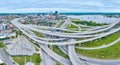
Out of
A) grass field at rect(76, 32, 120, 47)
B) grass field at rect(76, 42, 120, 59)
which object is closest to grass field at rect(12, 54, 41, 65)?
grass field at rect(76, 42, 120, 59)

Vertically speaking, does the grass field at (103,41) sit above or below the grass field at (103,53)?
above

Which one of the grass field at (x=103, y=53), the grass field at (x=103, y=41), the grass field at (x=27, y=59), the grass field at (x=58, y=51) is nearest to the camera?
the grass field at (x=27, y=59)

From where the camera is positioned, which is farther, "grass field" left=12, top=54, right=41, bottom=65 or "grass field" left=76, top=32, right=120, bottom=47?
"grass field" left=76, top=32, right=120, bottom=47

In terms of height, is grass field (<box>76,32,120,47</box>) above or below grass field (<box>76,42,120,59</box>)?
above

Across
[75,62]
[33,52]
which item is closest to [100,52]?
[75,62]

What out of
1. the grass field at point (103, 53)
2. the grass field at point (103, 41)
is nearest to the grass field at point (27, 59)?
the grass field at point (103, 53)

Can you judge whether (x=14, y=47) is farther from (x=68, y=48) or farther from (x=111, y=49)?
(x=111, y=49)

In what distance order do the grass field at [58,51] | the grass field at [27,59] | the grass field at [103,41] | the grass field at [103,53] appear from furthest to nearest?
the grass field at [103,41]
the grass field at [58,51]
the grass field at [103,53]
the grass field at [27,59]

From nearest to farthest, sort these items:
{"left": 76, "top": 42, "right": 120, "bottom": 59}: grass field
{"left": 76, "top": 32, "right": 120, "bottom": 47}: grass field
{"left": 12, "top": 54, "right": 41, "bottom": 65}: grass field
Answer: {"left": 12, "top": 54, "right": 41, "bottom": 65}: grass field
{"left": 76, "top": 42, "right": 120, "bottom": 59}: grass field
{"left": 76, "top": 32, "right": 120, "bottom": 47}: grass field

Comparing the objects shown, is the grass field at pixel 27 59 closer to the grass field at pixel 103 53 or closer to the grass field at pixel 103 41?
the grass field at pixel 103 53

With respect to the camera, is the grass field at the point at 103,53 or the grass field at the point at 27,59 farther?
the grass field at the point at 103,53

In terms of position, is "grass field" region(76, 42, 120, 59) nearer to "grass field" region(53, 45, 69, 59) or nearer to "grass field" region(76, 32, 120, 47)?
"grass field" region(53, 45, 69, 59)
